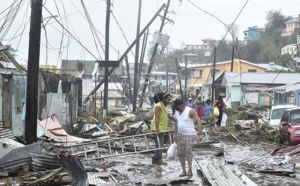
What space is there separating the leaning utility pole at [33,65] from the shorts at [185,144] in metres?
3.57

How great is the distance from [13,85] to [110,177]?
760 centimetres

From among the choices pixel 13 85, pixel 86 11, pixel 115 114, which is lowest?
pixel 115 114

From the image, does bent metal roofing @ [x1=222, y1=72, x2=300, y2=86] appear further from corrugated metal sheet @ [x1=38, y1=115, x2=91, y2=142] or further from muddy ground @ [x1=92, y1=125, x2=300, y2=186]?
muddy ground @ [x1=92, y1=125, x2=300, y2=186]

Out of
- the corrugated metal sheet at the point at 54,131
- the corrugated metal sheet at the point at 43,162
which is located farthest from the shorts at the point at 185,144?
the corrugated metal sheet at the point at 54,131

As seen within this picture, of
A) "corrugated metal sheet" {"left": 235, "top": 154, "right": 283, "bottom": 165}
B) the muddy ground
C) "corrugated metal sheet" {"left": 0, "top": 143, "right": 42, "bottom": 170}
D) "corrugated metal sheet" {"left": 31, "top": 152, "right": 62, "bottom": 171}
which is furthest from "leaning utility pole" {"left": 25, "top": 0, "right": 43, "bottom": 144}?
"corrugated metal sheet" {"left": 235, "top": 154, "right": 283, "bottom": 165}

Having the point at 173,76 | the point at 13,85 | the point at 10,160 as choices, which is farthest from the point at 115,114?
the point at 173,76

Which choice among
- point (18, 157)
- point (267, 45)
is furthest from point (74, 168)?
point (267, 45)

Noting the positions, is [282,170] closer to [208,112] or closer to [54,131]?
[54,131]

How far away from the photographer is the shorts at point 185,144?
372 inches

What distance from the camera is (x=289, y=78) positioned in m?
46.1

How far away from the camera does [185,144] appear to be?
31.1 feet

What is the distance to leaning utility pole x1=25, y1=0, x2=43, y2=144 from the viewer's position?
34.4ft

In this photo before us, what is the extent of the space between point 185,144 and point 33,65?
4.04 m

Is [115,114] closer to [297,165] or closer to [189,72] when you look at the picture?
[297,165]
